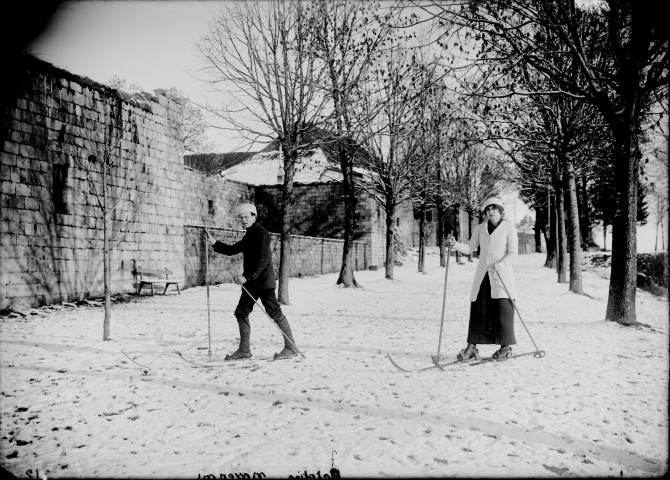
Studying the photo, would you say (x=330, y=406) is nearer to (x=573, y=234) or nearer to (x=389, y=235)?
(x=573, y=234)

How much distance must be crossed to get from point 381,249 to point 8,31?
3048 cm

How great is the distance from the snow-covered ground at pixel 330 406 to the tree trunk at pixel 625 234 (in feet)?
2.01

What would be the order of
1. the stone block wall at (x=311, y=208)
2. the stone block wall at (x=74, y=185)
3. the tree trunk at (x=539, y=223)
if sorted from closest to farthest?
the stone block wall at (x=74, y=185), the stone block wall at (x=311, y=208), the tree trunk at (x=539, y=223)

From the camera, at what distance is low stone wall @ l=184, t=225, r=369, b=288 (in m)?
15.8

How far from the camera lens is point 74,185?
11227mm

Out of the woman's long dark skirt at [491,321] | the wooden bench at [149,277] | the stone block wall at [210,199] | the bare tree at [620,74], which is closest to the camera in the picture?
the woman's long dark skirt at [491,321]

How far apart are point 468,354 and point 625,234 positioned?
15.7 feet

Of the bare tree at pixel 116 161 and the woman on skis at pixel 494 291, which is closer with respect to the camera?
the woman on skis at pixel 494 291

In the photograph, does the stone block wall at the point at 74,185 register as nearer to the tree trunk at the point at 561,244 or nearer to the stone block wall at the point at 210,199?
the stone block wall at the point at 210,199

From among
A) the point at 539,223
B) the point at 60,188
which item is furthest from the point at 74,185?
the point at 539,223

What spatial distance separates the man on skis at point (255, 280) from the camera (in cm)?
583

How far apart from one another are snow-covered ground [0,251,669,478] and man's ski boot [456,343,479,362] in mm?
332

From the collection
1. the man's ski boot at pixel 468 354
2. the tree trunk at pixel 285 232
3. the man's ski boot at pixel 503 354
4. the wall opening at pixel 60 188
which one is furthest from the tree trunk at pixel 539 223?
the wall opening at pixel 60 188

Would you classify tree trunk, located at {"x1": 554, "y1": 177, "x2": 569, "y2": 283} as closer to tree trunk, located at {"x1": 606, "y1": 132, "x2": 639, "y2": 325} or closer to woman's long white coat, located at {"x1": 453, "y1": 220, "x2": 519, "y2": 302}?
tree trunk, located at {"x1": 606, "y1": 132, "x2": 639, "y2": 325}
